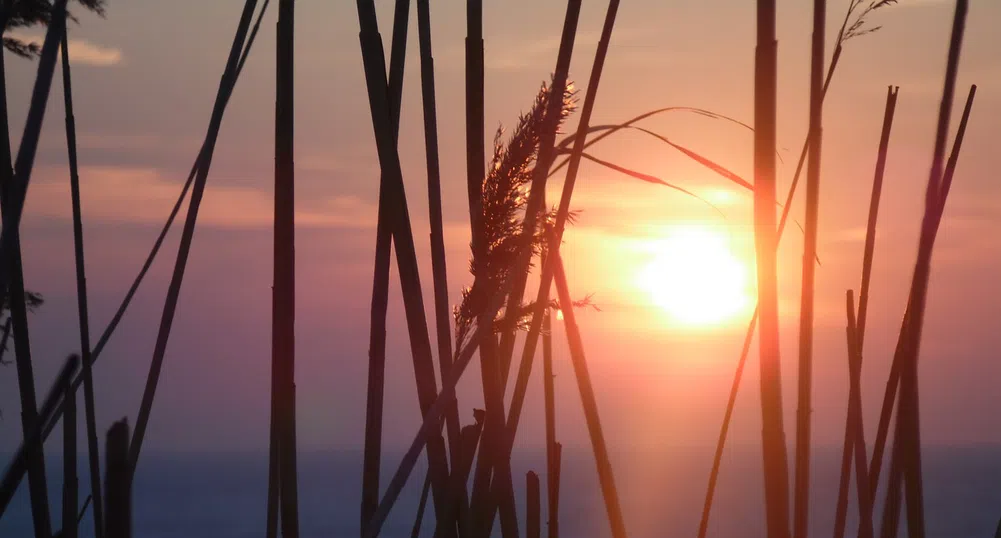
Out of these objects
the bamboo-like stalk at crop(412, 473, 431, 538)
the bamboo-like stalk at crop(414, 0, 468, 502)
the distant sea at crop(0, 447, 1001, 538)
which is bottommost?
the distant sea at crop(0, 447, 1001, 538)

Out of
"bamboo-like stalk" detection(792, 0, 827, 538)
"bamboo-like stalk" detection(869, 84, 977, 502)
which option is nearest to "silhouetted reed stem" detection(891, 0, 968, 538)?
"bamboo-like stalk" detection(869, 84, 977, 502)

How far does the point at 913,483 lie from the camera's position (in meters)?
1.83

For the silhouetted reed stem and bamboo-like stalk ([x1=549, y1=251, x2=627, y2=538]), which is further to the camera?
bamboo-like stalk ([x1=549, y1=251, x2=627, y2=538])

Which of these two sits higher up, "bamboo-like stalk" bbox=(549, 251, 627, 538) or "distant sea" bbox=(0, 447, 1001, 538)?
"bamboo-like stalk" bbox=(549, 251, 627, 538)

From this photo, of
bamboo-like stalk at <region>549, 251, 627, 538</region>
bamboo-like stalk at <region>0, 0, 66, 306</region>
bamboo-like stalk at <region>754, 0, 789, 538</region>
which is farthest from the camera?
bamboo-like stalk at <region>549, 251, 627, 538</region>

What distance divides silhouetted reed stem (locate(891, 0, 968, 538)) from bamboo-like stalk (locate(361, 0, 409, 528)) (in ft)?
3.05

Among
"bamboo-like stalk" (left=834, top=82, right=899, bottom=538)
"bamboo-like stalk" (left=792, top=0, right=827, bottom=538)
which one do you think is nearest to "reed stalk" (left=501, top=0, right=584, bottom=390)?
"bamboo-like stalk" (left=792, top=0, right=827, bottom=538)

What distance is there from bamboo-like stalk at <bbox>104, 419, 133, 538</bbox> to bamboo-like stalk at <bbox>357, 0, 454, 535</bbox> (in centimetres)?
67

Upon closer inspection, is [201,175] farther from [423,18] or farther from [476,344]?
[476,344]

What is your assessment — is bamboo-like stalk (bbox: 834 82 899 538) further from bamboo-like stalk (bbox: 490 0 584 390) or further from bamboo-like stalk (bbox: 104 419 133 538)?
bamboo-like stalk (bbox: 104 419 133 538)

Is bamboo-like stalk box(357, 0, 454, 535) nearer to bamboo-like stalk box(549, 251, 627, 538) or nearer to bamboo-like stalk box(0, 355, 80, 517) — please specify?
bamboo-like stalk box(549, 251, 627, 538)

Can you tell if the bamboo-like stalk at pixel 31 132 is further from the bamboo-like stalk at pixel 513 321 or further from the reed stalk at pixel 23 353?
the bamboo-like stalk at pixel 513 321

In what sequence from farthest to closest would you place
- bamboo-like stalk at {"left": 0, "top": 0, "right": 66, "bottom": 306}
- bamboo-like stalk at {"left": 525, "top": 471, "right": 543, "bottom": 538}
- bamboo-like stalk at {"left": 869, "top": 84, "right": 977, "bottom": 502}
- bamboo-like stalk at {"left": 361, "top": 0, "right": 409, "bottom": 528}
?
bamboo-like stalk at {"left": 525, "top": 471, "right": 543, "bottom": 538} → bamboo-like stalk at {"left": 869, "top": 84, "right": 977, "bottom": 502} → bamboo-like stalk at {"left": 361, "top": 0, "right": 409, "bottom": 528} → bamboo-like stalk at {"left": 0, "top": 0, "right": 66, "bottom": 306}

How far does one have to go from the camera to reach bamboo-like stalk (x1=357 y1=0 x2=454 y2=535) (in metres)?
1.59
